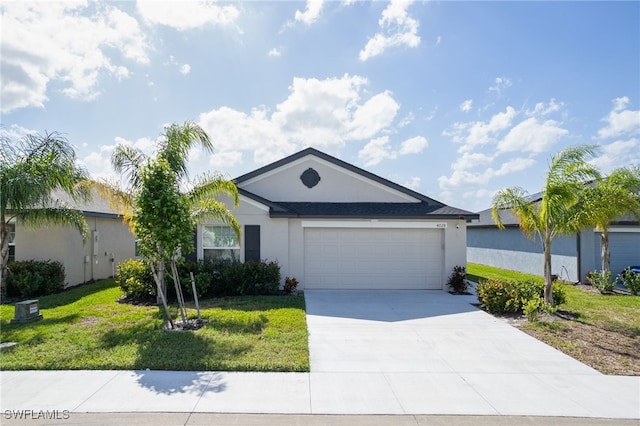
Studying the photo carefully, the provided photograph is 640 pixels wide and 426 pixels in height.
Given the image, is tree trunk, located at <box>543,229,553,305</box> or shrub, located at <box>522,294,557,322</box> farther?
tree trunk, located at <box>543,229,553,305</box>

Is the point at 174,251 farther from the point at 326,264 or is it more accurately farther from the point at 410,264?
the point at 410,264

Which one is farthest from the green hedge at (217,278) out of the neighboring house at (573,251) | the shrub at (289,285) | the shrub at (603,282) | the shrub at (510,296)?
the shrub at (603,282)

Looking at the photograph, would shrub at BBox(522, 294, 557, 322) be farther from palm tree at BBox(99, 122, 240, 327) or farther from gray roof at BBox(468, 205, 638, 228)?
palm tree at BBox(99, 122, 240, 327)

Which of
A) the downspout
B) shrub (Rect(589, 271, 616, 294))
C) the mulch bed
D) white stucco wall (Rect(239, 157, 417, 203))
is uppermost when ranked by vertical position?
white stucco wall (Rect(239, 157, 417, 203))

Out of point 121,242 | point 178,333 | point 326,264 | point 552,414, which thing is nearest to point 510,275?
point 326,264

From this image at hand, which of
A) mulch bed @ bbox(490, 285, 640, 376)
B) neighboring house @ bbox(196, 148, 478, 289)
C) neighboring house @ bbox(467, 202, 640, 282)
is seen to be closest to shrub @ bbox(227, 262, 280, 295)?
neighboring house @ bbox(196, 148, 478, 289)

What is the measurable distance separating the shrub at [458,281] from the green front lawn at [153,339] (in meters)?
5.81

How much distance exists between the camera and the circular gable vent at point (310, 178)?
13.8 m

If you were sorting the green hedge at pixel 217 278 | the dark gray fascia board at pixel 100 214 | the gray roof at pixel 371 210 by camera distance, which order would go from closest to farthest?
1. the green hedge at pixel 217 278
2. the gray roof at pixel 371 210
3. the dark gray fascia board at pixel 100 214

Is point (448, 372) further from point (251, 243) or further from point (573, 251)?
point (573, 251)

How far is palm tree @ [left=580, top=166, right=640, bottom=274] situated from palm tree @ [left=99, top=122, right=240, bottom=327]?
9641mm

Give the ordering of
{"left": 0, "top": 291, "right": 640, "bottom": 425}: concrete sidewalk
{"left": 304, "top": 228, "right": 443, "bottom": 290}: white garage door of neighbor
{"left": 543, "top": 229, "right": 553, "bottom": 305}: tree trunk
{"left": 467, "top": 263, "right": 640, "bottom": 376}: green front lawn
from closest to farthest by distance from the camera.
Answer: {"left": 0, "top": 291, "right": 640, "bottom": 425}: concrete sidewalk
{"left": 467, "top": 263, "right": 640, "bottom": 376}: green front lawn
{"left": 543, "top": 229, "right": 553, "bottom": 305}: tree trunk
{"left": 304, "top": 228, "right": 443, "bottom": 290}: white garage door of neighbor

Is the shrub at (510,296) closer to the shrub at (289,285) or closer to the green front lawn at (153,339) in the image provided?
the green front lawn at (153,339)

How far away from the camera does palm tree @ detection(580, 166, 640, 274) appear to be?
9.11m
